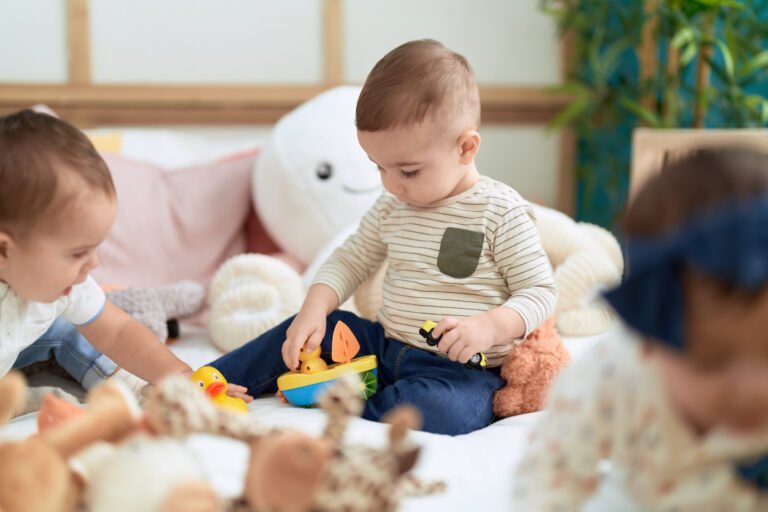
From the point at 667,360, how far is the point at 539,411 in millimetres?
557

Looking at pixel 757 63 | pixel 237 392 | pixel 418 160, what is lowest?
pixel 237 392

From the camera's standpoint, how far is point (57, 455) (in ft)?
2.09

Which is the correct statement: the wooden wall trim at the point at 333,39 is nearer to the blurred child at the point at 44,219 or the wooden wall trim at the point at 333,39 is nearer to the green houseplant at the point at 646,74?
the green houseplant at the point at 646,74

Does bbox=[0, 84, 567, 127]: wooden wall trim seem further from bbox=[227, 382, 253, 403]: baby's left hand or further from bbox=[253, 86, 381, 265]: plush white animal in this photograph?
bbox=[227, 382, 253, 403]: baby's left hand

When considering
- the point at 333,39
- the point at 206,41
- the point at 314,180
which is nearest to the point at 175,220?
the point at 314,180

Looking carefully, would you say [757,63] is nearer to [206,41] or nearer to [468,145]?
[468,145]

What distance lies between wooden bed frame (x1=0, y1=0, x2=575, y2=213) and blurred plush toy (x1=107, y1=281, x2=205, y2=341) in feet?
2.83

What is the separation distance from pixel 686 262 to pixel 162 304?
113 centimetres

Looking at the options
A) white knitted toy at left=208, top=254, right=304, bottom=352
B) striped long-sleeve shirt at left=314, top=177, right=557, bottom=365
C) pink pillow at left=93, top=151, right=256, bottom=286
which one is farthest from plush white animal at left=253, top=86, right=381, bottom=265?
striped long-sleeve shirt at left=314, top=177, right=557, bottom=365

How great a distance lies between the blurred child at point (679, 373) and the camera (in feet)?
1.69

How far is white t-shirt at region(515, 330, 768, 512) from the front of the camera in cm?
61

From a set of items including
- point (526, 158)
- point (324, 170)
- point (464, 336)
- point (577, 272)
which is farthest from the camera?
point (526, 158)

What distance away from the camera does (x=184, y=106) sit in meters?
2.30

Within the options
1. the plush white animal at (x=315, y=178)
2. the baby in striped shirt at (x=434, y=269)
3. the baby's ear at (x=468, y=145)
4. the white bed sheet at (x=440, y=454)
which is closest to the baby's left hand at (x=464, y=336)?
the baby in striped shirt at (x=434, y=269)
